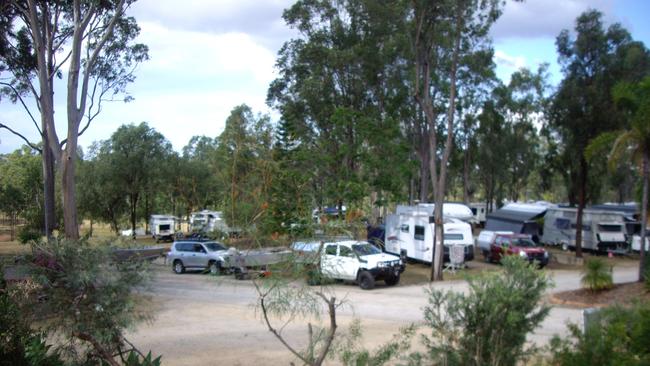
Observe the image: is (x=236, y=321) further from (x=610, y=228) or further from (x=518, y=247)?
(x=610, y=228)

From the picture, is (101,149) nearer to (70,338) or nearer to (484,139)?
(484,139)

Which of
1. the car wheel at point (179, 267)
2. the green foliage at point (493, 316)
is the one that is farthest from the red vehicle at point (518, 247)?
the green foliage at point (493, 316)

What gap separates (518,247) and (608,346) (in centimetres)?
2178

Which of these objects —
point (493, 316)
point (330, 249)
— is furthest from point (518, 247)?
point (493, 316)

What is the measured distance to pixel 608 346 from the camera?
17.7 feet

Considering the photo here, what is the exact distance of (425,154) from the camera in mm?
39562

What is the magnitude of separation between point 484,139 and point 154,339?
1699 inches

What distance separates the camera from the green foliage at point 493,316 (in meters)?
4.87

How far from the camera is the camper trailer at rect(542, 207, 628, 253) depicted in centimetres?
3247

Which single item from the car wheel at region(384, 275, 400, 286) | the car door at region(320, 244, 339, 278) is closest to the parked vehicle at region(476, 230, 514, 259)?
the car wheel at region(384, 275, 400, 286)

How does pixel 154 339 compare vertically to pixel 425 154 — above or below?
below

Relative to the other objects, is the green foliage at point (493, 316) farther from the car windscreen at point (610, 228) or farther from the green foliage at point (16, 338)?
the car windscreen at point (610, 228)

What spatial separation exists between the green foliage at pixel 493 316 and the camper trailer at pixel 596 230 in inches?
1208

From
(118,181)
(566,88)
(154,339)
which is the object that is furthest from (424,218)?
(118,181)
